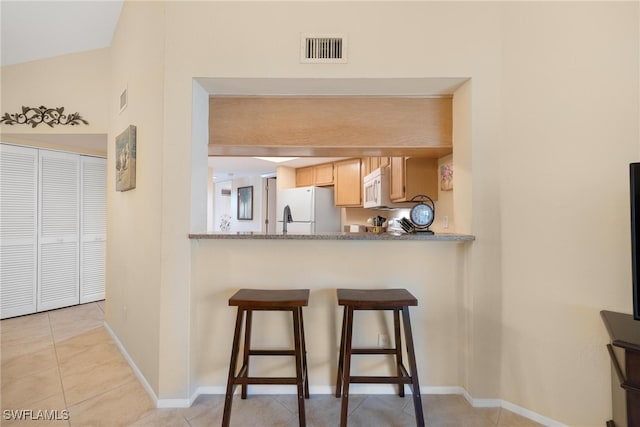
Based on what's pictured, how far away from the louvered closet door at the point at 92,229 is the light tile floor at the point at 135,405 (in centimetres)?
158

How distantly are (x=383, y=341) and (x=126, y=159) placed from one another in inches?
93.0

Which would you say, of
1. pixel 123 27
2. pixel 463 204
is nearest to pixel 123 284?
pixel 123 27

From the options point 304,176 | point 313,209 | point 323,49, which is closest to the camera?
point 323,49

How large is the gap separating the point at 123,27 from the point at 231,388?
3.05 m

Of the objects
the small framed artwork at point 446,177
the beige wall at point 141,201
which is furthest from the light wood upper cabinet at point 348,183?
the beige wall at point 141,201

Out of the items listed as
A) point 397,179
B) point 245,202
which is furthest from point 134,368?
point 245,202

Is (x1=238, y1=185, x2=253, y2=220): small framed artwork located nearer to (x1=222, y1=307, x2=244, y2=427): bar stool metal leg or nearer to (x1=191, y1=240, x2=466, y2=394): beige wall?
(x1=191, y1=240, x2=466, y2=394): beige wall

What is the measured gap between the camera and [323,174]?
4.78 metres

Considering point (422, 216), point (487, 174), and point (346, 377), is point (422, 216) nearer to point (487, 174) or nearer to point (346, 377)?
point (487, 174)

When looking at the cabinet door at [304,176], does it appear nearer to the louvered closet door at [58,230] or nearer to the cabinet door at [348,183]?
the cabinet door at [348,183]

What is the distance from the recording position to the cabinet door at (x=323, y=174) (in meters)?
4.68

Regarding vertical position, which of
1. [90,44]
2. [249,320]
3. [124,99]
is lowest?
[249,320]

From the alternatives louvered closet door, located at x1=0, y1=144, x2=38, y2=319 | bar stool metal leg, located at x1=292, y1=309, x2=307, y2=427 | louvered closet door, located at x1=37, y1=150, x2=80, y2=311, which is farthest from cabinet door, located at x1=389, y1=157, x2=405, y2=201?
louvered closet door, located at x1=0, y1=144, x2=38, y2=319

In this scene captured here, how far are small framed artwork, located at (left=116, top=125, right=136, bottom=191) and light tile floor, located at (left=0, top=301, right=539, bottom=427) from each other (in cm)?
143
